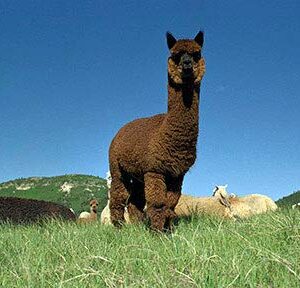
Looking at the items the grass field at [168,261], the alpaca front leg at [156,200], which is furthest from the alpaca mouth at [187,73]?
the grass field at [168,261]

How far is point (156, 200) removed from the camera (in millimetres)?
8469

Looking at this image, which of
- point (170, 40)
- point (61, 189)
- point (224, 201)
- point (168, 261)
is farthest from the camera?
point (61, 189)

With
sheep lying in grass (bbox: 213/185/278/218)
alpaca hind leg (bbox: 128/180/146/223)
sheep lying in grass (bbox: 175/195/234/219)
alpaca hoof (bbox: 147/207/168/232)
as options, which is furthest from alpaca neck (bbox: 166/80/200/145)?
sheep lying in grass (bbox: 213/185/278/218)

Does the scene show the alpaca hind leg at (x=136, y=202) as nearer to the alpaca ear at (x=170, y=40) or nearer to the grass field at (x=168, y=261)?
the grass field at (x=168, y=261)

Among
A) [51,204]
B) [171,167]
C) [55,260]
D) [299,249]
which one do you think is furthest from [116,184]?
[51,204]

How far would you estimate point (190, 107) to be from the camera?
28.4ft

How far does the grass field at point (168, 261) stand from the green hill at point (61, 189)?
2551 centimetres

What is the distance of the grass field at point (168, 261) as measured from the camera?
13.6 ft

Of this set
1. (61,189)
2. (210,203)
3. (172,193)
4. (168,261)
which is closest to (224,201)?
(210,203)

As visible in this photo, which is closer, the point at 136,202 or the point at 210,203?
the point at 136,202

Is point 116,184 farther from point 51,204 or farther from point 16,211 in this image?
point 51,204

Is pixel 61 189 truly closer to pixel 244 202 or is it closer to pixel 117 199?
pixel 244 202

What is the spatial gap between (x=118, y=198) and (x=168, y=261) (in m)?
5.45

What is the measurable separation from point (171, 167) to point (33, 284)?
432cm
